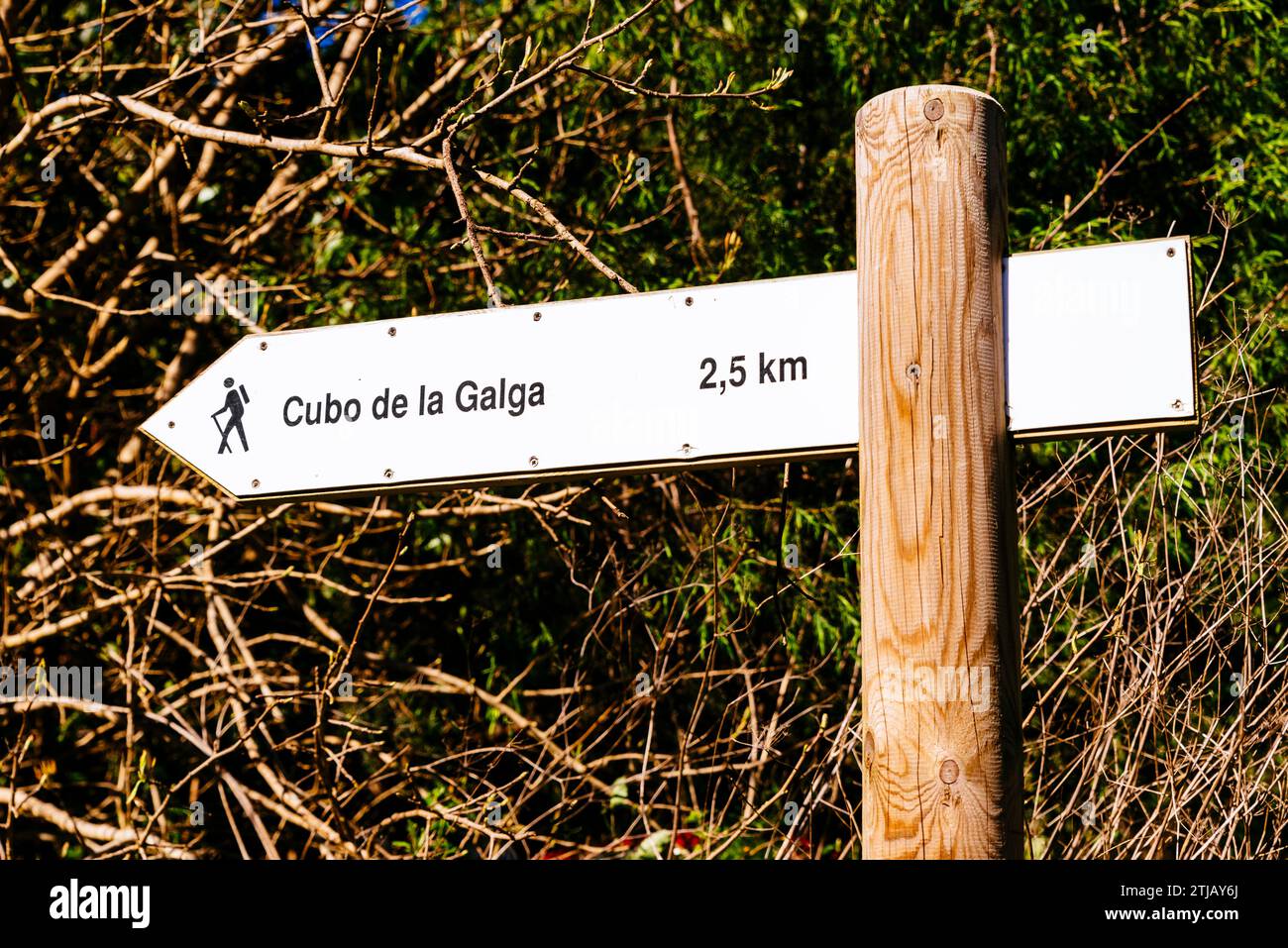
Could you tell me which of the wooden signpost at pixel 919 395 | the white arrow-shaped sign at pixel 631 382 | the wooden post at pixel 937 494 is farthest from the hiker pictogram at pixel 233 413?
the wooden post at pixel 937 494

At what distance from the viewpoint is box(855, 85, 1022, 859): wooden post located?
1.51 metres

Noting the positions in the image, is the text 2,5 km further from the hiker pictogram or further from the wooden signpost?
the hiker pictogram

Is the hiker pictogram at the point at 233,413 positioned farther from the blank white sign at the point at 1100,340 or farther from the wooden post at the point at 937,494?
the blank white sign at the point at 1100,340

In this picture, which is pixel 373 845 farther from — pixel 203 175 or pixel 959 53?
pixel 959 53

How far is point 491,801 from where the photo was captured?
135 inches

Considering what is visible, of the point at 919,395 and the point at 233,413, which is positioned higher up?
the point at 233,413

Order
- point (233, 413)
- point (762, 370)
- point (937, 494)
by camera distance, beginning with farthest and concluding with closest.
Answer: point (233, 413), point (762, 370), point (937, 494)

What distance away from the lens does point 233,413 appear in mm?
2031

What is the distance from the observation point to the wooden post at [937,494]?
4.94 ft

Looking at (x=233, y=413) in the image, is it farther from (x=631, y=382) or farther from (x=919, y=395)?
(x=919, y=395)

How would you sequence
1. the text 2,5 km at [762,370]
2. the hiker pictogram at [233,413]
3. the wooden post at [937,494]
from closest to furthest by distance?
the wooden post at [937,494], the text 2,5 km at [762,370], the hiker pictogram at [233,413]

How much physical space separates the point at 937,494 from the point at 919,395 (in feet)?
0.40

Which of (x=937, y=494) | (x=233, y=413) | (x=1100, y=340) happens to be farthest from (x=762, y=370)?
(x=233, y=413)
